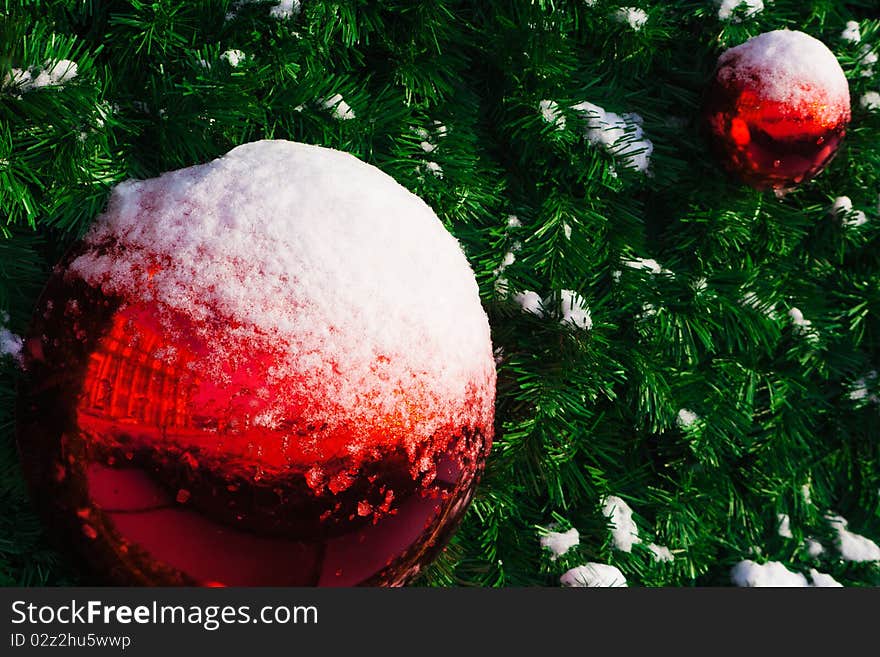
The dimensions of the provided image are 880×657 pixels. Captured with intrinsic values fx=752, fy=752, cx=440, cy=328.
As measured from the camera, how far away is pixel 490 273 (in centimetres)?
62

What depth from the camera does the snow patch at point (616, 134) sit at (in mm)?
619

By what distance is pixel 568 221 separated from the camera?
0.63 m

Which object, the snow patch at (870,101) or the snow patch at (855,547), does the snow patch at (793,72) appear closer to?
the snow patch at (870,101)

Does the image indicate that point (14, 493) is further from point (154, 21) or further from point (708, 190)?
point (708, 190)

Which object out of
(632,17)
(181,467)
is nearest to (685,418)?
(632,17)

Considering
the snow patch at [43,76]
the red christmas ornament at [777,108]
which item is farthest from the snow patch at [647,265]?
the snow patch at [43,76]

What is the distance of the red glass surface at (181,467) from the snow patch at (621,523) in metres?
0.29

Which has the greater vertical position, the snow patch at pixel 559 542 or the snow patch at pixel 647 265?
the snow patch at pixel 647 265

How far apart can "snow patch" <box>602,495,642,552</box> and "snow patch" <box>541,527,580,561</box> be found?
0.04 m

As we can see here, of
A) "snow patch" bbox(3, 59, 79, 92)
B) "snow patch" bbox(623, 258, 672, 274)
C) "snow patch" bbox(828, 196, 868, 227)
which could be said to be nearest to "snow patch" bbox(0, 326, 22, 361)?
"snow patch" bbox(3, 59, 79, 92)

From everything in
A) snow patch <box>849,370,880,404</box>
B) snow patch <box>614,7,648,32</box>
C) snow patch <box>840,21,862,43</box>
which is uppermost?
snow patch <box>614,7,648,32</box>

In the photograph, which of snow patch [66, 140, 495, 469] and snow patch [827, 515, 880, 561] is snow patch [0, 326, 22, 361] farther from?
snow patch [827, 515, 880, 561]

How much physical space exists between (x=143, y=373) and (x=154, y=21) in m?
0.26

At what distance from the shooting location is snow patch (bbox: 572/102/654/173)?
24.4 inches
